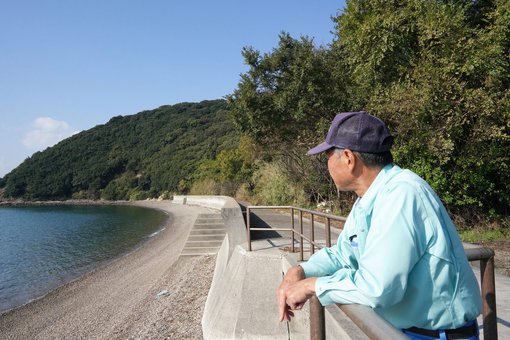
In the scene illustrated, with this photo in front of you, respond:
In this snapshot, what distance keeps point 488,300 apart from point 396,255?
1.35 meters

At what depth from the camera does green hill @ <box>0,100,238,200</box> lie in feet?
262

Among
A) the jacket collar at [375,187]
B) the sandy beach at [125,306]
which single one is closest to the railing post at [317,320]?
the jacket collar at [375,187]

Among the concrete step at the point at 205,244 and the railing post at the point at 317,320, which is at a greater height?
the railing post at the point at 317,320

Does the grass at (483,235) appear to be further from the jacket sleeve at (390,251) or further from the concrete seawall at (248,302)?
the jacket sleeve at (390,251)

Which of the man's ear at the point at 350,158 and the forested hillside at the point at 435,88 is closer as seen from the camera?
the man's ear at the point at 350,158

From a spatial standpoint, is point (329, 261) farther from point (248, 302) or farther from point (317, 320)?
point (248, 302)

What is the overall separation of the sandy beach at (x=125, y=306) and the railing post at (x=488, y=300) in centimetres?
644

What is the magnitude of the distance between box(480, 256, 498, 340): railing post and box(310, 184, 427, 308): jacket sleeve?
1205mm

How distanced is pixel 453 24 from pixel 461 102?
182 cm

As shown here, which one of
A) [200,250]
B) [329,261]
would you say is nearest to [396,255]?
[329,261]

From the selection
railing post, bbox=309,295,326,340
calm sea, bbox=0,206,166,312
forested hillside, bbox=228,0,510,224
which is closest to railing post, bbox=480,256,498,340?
railing post, bbox=309,295,326,340

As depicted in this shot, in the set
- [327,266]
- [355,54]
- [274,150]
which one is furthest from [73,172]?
[327,266]

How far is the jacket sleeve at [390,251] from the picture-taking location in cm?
125

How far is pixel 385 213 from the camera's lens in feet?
4.30
